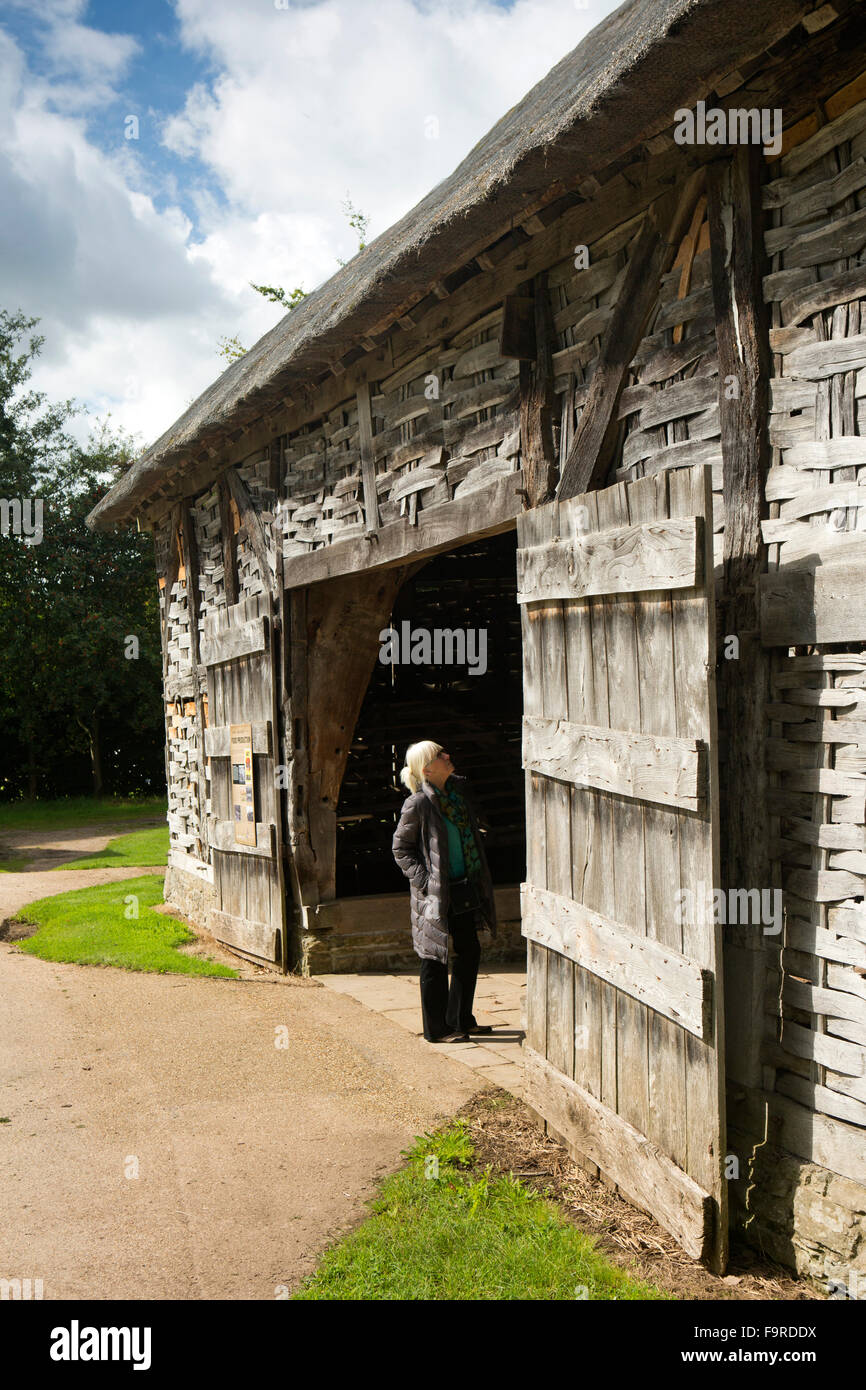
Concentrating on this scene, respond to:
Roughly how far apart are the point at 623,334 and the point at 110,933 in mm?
7127

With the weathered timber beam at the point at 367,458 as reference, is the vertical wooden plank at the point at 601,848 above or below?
below

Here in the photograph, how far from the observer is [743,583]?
3.78m

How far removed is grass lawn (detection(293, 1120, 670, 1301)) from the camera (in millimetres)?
3420

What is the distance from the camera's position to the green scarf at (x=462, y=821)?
6.30 metres

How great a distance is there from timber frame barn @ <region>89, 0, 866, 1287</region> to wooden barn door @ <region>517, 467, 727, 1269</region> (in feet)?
0.05

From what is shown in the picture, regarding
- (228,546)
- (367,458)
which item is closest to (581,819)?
(367,458)

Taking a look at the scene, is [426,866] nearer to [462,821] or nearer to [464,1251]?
[462,821]

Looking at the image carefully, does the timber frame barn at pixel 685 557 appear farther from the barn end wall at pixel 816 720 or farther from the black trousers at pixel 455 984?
the black trousers at pixel 455 984

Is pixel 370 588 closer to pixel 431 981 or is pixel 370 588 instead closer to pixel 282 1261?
pixel 431 981

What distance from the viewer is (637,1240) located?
3.74 m

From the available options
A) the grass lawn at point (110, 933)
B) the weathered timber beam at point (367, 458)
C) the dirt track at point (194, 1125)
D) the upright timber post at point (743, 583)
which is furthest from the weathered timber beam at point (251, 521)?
the upright timber post at point (743, 583)

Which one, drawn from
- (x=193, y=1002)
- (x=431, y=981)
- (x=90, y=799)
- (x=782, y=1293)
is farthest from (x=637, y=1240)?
(x=90, y=799)

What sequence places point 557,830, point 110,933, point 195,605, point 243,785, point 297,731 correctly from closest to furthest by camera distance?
1. point 557,830
2. point 297,731
3. point 243,785
4. point 110,933
5. point 195,605

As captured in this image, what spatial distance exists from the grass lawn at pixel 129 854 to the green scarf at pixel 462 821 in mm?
8583
